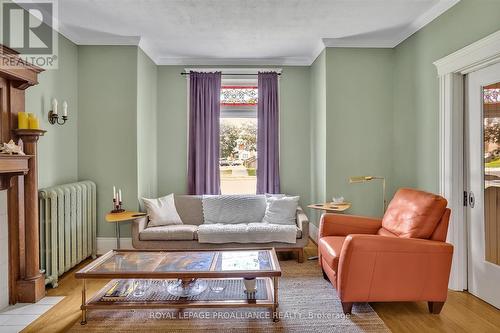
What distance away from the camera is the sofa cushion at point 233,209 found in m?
4.49

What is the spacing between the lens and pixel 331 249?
3.05 metres

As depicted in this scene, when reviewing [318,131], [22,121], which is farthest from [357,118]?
[22,121]

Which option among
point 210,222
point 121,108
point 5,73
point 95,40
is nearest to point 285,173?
point 210,222

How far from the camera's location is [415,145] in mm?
3920

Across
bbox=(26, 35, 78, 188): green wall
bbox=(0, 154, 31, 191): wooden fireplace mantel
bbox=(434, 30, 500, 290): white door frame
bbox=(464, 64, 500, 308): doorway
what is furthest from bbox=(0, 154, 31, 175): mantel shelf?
bbox=(464, 64, 500, 308): doorway

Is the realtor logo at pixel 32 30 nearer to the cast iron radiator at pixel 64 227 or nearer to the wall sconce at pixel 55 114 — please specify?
the wall sconce at pixel 55 114

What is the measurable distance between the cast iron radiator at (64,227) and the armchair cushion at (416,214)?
3231 mm

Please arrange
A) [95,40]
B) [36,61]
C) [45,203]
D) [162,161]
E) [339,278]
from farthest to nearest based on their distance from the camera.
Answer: [162,161] → [95,40] → [36,61] → [45,203] → [339,278]

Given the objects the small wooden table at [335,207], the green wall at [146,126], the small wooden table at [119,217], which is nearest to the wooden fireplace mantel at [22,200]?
the small wooden table at [119,217]

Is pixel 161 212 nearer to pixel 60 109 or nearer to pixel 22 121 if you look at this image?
pixel 60 109

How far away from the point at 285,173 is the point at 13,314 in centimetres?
369

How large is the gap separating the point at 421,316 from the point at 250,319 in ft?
4.48

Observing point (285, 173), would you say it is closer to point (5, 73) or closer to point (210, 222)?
point (210, 222)

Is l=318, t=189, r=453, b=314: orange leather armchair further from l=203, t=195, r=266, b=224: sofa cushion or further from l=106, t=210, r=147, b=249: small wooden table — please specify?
l=106, t=210, r=147, b=249: small wooden table
